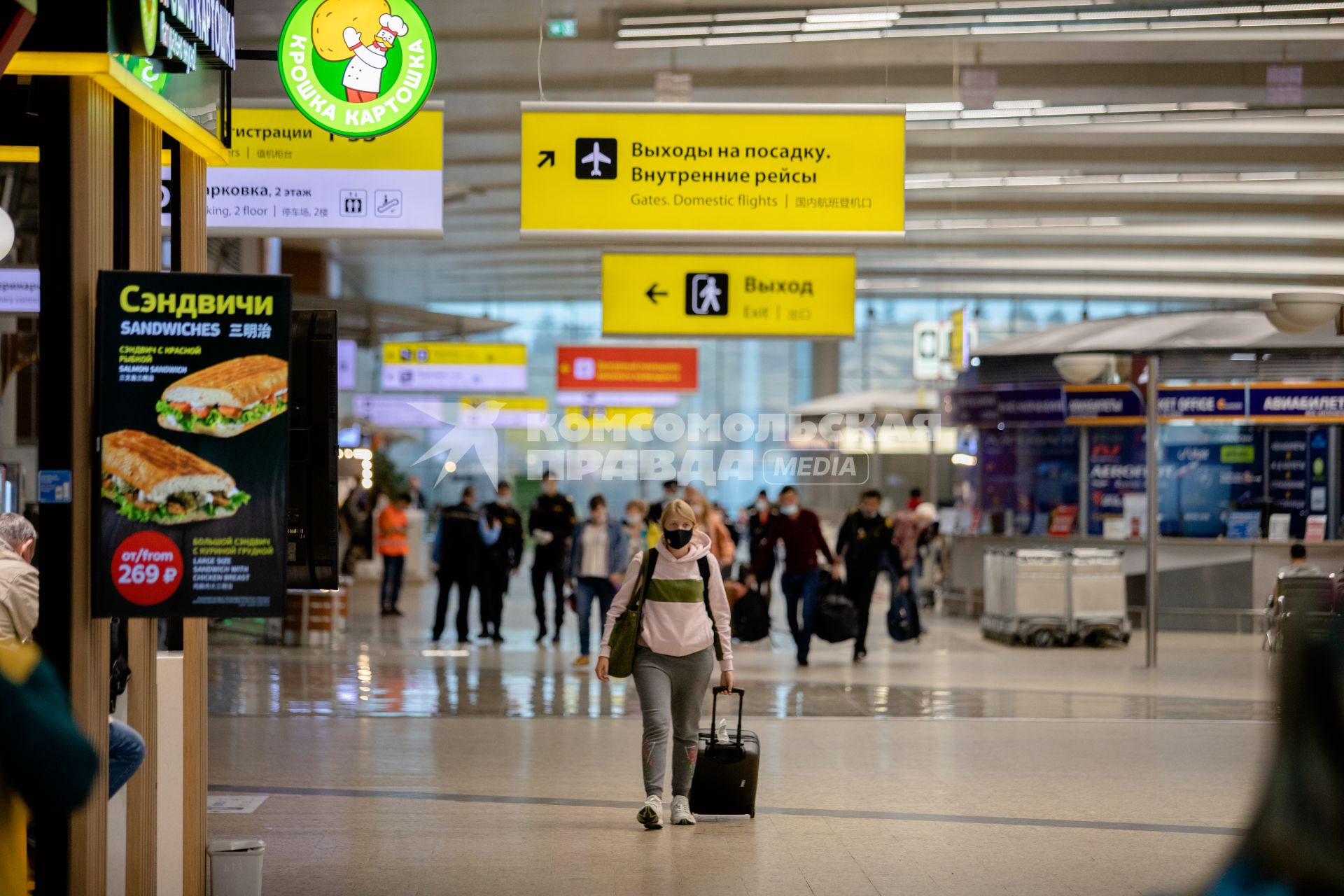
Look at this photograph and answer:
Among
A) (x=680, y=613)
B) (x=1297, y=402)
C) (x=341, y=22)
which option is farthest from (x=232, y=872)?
(x=1297, y=402)

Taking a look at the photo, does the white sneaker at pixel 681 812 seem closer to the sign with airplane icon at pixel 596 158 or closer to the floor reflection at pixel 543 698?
the floor reflection at pixel 543 698

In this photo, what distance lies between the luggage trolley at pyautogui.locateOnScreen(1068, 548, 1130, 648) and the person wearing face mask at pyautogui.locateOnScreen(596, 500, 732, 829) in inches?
409

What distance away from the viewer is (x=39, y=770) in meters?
2.62

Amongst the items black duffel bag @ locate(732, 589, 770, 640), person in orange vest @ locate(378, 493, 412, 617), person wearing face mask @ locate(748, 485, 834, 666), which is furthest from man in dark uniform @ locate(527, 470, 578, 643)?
person in orange vest @ locate(378, 493, 412, 617)

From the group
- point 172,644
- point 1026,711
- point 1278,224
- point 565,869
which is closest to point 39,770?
point 172,644

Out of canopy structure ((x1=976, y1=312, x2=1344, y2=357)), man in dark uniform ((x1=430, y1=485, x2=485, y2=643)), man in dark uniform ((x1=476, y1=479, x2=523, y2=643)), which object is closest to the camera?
man in dark uniform ((x1=430, y1=485, x2=485, y2=643))

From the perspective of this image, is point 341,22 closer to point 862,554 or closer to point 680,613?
point 680,613

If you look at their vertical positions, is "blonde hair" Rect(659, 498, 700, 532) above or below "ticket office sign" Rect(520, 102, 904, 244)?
below

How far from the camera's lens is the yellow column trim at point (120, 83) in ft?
15.1

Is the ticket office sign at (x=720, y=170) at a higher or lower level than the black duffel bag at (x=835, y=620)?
higher

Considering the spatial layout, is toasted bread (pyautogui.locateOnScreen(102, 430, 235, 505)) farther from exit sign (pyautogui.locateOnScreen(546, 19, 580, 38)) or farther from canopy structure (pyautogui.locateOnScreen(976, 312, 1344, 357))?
canopy structure (pyautogui.locateOnScreen(976, 312, 1344, 357))

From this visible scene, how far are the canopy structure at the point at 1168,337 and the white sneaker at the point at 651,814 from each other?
13365mm

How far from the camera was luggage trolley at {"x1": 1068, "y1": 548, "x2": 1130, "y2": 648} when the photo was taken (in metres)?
17.1

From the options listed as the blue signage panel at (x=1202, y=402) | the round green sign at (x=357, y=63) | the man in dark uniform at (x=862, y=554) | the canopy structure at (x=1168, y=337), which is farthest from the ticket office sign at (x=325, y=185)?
the blue signage panel at (x=1202, y=402)
